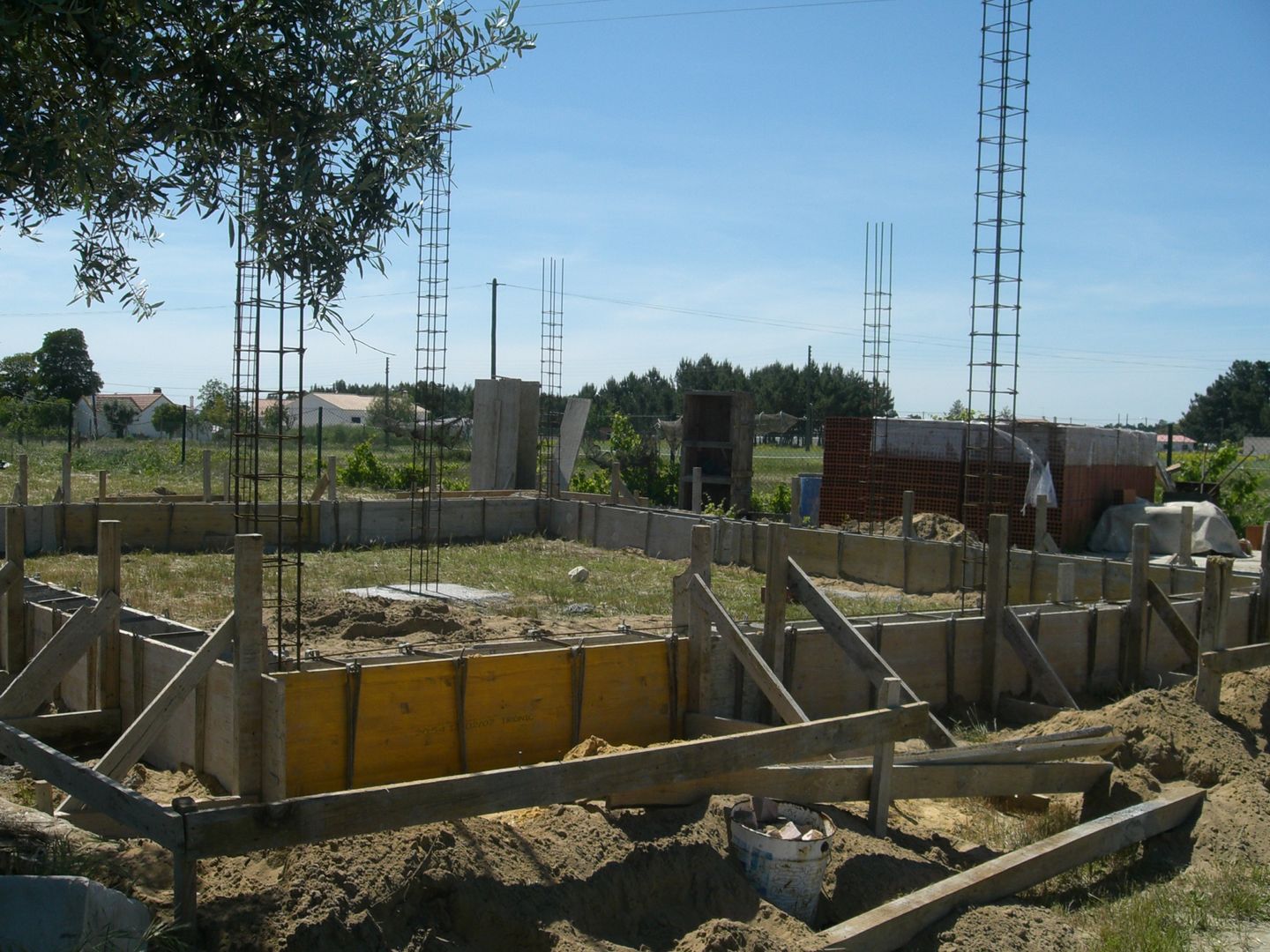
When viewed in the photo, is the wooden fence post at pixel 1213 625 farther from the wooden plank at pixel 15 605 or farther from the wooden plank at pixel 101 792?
the wooden plank at pixel 15 605

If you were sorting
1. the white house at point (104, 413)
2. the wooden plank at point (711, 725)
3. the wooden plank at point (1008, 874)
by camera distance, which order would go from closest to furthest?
1. the wooden plank at point (1008, 874)
2. the wooden plank at point (711, 725)
3. the white house at point (104, 413)

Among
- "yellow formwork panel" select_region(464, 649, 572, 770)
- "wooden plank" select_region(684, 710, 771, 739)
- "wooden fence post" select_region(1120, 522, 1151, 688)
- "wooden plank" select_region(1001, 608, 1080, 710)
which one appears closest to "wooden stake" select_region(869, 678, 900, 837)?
"wooden plank" select_region(684, 710, 771, 739)

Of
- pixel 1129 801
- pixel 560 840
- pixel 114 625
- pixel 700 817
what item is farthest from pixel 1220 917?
pixel 114 625

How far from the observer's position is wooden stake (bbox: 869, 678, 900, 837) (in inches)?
280

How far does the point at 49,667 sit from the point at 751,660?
178 inches

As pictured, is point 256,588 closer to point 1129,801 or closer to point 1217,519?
point 1129,801

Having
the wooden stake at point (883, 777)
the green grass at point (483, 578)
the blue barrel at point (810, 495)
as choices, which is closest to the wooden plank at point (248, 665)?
the wooden stake at point (883, 777)

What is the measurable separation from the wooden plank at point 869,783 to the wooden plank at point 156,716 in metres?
2.31

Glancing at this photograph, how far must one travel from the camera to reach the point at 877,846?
272 inches

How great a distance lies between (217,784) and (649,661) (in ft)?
10.1

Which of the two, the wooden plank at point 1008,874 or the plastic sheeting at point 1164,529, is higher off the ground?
the plastic sheeting at point 1164,529

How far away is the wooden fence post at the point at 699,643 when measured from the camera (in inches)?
345

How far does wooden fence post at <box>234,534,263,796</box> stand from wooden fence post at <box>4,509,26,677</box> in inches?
159

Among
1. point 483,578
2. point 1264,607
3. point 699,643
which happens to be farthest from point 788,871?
point 483,578
